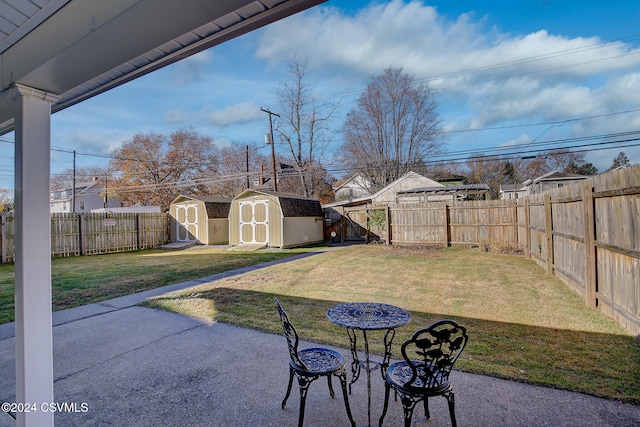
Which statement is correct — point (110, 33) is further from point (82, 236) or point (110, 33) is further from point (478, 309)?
point (82, 236)

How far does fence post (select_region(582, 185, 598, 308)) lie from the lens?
422 centimetres

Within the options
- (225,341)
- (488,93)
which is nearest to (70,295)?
(225,341)

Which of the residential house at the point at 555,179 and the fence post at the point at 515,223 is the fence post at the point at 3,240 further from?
the residential house at the point at 555,179

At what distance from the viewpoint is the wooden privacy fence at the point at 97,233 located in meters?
11.2

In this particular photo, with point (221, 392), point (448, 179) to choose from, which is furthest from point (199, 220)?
point (448, 179)

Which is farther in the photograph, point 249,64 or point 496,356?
point 249,64

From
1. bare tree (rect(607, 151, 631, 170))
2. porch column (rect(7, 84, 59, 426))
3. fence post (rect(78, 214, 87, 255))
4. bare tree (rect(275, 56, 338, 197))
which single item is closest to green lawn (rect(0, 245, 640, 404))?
porch column (rect(7, 84, 59, 426))

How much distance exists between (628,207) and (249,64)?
8.29 meters

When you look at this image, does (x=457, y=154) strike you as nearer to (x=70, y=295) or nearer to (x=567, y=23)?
(x=567, y=23)

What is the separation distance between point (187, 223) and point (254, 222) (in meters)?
4.59

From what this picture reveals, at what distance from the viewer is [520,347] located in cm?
328

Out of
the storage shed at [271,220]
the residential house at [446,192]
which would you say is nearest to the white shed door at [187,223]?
the storage shed at [271,220]

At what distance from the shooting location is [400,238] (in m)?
13.1

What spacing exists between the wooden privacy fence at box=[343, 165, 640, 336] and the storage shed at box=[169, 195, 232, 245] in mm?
12888
